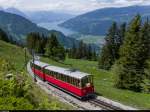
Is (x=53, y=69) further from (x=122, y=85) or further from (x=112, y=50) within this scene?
(x=112, y=50)

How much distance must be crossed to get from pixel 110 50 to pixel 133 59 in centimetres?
4923

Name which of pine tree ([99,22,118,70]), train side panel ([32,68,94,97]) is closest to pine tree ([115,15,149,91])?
train side panel ([32,68,94,97])

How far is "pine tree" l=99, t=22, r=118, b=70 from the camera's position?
106m

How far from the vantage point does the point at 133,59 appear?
5791 cm

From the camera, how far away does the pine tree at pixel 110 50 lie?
10550cm

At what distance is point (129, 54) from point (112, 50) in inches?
1939

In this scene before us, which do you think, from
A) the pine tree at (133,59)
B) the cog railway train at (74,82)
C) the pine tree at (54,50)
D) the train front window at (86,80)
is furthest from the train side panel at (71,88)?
the pine tree at (54,50)

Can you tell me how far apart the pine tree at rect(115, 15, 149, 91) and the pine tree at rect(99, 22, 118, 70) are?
45.6 m

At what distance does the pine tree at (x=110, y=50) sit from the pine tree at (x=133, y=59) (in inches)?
1796

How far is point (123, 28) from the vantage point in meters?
115

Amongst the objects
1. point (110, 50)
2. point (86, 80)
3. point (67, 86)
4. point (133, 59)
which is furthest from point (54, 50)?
point (86, 80)

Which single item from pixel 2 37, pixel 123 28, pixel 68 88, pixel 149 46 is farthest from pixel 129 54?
pixel 2 37

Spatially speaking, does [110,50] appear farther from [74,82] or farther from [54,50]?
[74,82]

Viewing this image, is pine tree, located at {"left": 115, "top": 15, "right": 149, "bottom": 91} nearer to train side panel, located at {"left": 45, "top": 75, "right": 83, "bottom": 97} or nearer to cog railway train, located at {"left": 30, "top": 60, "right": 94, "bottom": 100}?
train side panel, located at {"left": 45, "top": 75, "right": 83, "bottom": 97}
